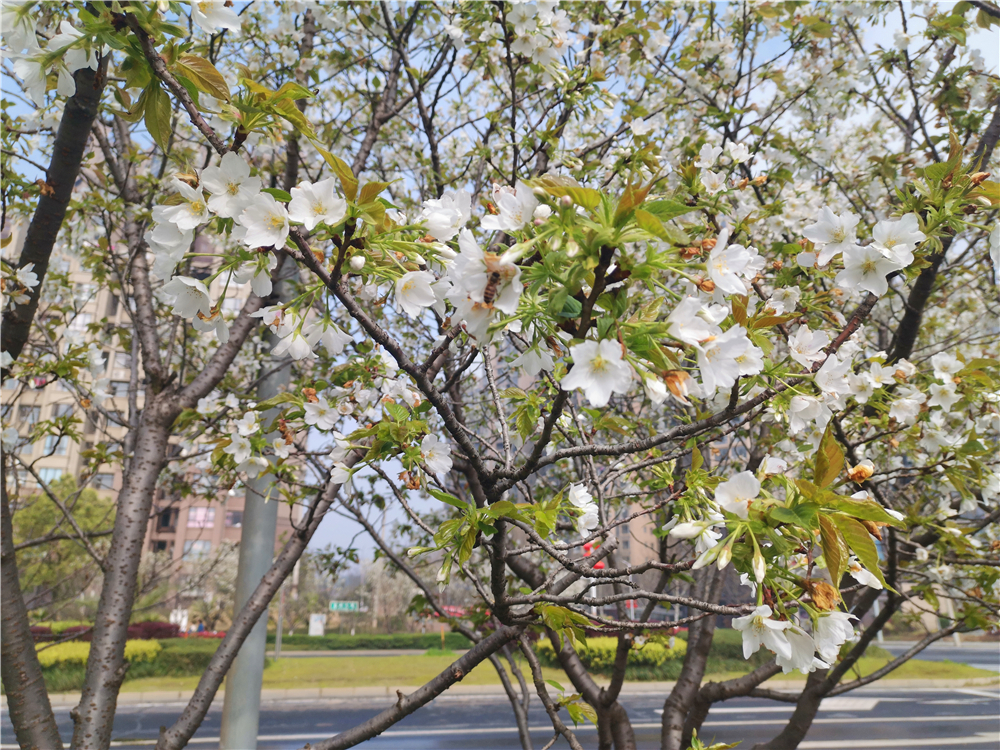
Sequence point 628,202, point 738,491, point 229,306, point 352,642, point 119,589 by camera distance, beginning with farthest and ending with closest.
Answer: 1. point 352,642
2. point 229,306
3. point 119,589
4. point 738,491
5. point 628,202

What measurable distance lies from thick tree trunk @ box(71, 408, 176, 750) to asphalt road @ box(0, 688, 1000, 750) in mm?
7009

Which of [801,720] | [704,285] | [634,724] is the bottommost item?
[634,724]

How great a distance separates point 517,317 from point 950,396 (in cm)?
199

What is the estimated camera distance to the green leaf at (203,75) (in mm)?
918

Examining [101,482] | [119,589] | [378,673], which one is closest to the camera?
[119,589]

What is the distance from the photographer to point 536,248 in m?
0.80

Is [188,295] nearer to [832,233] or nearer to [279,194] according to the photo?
[279,194]

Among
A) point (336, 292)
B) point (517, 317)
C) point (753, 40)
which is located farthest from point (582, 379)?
point (753, 40)

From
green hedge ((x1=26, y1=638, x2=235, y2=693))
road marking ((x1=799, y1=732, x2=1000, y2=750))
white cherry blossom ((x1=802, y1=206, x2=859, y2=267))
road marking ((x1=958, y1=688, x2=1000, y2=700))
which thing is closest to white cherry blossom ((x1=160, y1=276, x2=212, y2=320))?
white cherry blossom ((x1=802, y1=206, x2=859, y2=267))

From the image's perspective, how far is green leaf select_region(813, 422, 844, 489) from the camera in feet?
2.99

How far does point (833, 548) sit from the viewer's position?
84 cm

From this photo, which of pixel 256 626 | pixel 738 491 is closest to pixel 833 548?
pixel 738 491

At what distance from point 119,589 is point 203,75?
1.93 m

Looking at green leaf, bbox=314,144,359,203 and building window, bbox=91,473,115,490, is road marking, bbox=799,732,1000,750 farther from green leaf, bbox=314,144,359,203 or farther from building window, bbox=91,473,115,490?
green leaf, bbox=314,144,359,203
